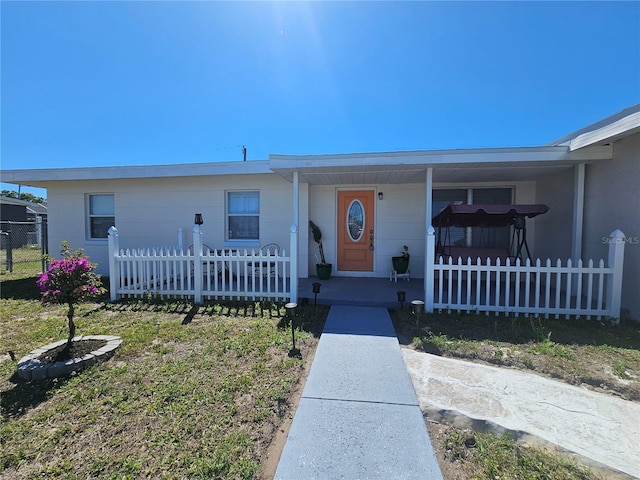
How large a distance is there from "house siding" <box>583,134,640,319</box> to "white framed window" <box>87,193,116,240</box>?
11.4m

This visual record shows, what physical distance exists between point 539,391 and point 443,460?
1.43 m

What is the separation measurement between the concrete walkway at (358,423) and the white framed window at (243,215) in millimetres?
4839

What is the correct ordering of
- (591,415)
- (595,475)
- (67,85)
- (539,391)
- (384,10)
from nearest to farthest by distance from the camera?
(595,475) < (591,415) < (539,391) < (384,10) < (67,85)

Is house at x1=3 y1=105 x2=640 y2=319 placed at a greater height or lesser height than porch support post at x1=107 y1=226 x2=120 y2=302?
greater

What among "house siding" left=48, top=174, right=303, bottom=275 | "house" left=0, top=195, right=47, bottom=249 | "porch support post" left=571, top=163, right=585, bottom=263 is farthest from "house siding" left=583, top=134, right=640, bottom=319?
"house" left=0, top=195, right=47, bottom=249

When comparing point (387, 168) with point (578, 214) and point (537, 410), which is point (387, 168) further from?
point (537, 410)

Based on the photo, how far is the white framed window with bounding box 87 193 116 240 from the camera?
27.1 feet

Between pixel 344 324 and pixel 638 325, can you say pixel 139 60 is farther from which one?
pixel 638 325

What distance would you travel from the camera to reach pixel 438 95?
24.7 ft

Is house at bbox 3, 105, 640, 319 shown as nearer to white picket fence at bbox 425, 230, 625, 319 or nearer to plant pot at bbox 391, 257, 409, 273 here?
plant pot at bbox 391, 257, 409, 273

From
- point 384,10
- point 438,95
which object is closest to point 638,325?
point 438,95

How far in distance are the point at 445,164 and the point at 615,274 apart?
3.03 metres

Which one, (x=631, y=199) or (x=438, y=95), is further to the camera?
(x=438, y=95)

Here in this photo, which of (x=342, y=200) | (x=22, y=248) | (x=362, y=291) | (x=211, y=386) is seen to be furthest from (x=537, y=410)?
(x=22, y=248)
